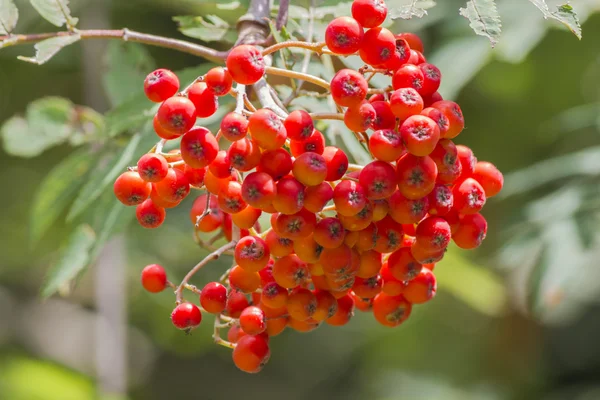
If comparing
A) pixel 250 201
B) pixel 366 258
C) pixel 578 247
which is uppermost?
pixel 250 201

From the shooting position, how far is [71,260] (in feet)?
7.46

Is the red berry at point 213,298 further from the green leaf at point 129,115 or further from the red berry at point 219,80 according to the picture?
the green leaf at point 129,115

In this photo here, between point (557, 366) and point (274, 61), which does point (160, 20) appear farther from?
point (557, 366)

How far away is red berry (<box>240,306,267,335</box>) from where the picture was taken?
1722 millimetres

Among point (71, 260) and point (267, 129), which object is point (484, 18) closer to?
point (267, 129)

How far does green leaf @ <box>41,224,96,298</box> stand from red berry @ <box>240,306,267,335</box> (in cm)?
73

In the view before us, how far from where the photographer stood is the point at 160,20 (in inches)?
179

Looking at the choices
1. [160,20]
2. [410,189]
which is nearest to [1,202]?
[160,20]

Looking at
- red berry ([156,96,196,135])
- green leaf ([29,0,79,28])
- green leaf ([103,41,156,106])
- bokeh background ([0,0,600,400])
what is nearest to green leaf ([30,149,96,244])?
bokeh background ([0,0,600,400])

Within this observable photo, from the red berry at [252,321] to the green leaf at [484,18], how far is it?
845 mm


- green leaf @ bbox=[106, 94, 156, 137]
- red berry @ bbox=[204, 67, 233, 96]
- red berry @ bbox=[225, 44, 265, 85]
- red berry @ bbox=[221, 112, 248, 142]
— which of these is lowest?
green leaf @ bbox=[106, 94, 156, 137]

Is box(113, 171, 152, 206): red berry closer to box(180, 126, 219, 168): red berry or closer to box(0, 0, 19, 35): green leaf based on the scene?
box(180, 126, 219, 168): red berry

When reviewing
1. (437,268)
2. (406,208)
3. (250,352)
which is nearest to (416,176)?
(406,208)

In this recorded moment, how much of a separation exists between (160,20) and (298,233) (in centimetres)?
336
